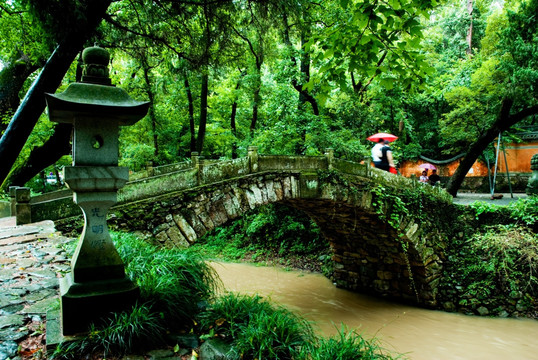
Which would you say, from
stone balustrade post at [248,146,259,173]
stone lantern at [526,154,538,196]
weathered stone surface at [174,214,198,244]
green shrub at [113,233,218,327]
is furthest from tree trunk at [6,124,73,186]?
stone lantern at [526,154,538,196]

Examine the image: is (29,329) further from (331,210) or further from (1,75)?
(331,210)

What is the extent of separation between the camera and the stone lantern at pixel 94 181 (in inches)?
92.4

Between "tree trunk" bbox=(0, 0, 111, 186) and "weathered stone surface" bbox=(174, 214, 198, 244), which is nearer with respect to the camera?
"tree trunk" bbox=(0, 0, 111, 186)

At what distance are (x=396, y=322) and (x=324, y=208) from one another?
3.69 metres

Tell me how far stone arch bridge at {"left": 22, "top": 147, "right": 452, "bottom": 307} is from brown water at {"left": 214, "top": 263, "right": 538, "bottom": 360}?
869mm

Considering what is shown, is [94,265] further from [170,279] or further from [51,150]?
[51,150]

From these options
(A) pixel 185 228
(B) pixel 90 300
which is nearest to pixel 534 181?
(A) pixel 185 228

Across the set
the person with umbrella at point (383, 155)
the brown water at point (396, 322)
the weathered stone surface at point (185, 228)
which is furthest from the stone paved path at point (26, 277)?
the person with umbrella at point (383, 155)

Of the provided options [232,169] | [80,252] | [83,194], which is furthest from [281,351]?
[232,169]

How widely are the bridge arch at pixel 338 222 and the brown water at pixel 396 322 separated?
750 millimetres

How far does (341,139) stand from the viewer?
11.0 m

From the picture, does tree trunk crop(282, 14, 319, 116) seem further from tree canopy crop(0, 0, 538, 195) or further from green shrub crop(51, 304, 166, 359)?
green shrub crop(51, 304, 166, 359)

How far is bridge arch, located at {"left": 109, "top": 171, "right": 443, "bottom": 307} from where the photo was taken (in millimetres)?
6031

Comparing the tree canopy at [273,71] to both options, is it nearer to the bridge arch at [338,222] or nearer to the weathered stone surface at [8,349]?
the bridge arch at [338,222]
